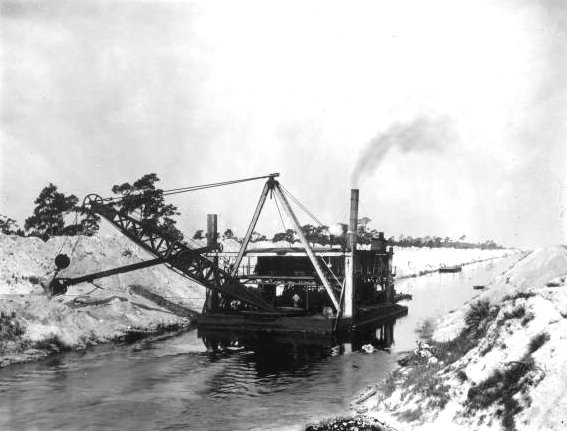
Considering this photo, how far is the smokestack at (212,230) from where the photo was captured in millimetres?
31656

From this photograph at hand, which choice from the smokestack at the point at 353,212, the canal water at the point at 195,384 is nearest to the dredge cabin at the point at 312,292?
the smokestack at the point at 353,212

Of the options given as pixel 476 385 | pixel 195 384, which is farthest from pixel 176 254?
pixel 476 385

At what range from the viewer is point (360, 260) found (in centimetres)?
3450

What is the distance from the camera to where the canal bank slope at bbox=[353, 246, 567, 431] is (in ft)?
29.8

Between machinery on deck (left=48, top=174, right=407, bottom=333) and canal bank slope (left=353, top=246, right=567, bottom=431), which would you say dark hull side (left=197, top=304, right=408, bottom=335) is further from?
canal bank slope (left=353, top=246, right=567, bottom=431)

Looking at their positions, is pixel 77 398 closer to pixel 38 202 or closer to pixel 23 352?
pixel 23 352

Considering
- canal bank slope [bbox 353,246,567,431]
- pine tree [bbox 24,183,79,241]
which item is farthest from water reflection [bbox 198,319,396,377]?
pine tree [bbox 24,183,79,241]

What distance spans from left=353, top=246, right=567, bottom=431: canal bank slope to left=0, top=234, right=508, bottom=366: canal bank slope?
1457cm

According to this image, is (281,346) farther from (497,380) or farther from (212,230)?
(497,380)

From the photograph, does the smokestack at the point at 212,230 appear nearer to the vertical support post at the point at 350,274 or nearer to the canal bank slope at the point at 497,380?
the vertical support post at the point at 350,274

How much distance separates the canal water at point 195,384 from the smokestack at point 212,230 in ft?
19.6

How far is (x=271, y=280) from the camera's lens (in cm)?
3194

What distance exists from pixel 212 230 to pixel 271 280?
4.40 metres

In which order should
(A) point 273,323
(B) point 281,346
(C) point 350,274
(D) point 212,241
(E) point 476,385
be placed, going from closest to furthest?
(E) point 476,385 → (B) point 281,346 → (A) point 273,323 → (C) point 350,274 → (D) point 212,241
